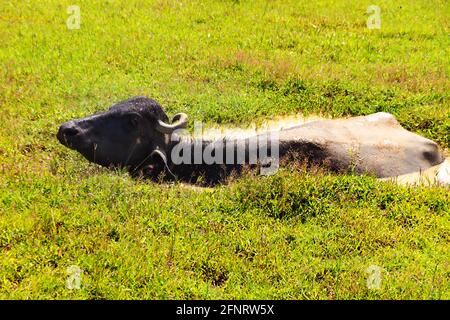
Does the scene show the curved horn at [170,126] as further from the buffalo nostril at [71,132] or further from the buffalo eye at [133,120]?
the buffalo nostril at [71,132]

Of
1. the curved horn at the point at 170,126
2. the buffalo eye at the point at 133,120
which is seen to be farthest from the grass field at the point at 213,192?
the curved horn at the point at 170,126

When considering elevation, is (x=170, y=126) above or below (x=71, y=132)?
below

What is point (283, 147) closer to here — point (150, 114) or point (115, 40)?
point (150, 114)

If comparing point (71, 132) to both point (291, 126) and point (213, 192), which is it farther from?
point (291, 126)

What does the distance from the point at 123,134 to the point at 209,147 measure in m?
1.47

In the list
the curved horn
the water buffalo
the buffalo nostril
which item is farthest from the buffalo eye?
the buffalo nostril

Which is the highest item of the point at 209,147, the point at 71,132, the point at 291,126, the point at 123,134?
the point at 71,132

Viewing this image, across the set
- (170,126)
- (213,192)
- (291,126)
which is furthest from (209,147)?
(291,126)

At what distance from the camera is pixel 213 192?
828cm

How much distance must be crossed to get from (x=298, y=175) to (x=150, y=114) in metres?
2.52

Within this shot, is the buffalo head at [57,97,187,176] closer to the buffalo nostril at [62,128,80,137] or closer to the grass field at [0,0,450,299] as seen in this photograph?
the buffalo nostril at [62,128,80,137]

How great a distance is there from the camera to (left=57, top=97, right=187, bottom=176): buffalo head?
8500 mm
